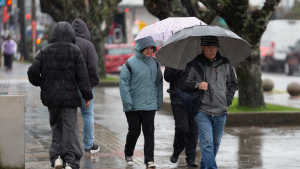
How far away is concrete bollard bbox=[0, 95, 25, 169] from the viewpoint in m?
5.98

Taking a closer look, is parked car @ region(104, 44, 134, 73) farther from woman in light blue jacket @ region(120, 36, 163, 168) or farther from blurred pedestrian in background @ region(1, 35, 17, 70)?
woman in light blue jacket @ region(120, 36, 163, 168)

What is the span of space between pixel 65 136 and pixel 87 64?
1.24 meters

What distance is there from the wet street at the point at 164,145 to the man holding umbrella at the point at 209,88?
124 centimetres

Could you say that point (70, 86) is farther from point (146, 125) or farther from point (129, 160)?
point (129, 160)

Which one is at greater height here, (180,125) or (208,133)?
(208,133)

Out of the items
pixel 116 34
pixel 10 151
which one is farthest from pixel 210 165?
pixel 116 34

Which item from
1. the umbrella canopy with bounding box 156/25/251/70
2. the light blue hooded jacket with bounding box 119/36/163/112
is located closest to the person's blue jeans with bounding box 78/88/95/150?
the light blue hooded jacket with bounding box 119/36/163/112

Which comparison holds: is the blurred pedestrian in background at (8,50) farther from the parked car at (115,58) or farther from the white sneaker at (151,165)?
the white sneaker at (151,165)

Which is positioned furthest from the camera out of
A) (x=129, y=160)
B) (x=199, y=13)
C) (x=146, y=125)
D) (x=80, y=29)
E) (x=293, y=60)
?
(x=293, y=60)

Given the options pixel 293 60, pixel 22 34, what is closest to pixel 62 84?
pixel 293 60

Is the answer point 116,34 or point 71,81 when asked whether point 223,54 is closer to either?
point 71,81

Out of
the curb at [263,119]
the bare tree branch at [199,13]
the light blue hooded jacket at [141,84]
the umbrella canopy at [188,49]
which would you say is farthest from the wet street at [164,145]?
the bare tree branch at [199,13]

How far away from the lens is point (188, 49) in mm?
6418

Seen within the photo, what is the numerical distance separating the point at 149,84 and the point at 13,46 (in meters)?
22.9
